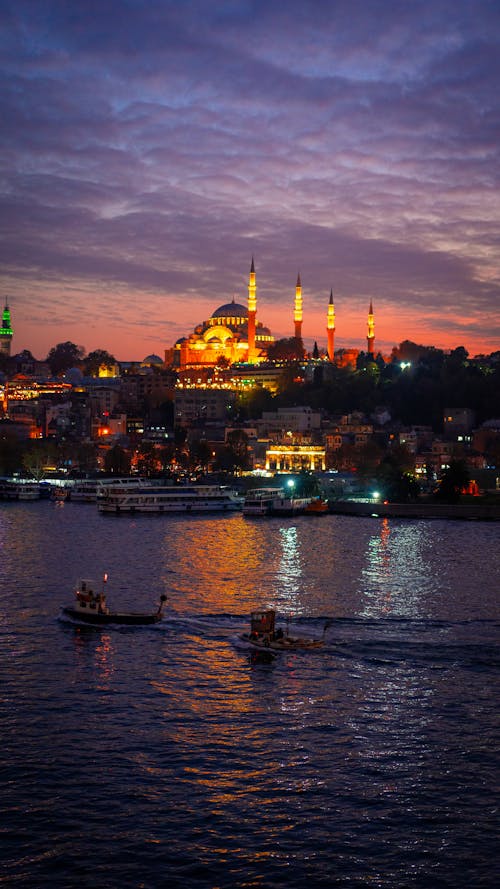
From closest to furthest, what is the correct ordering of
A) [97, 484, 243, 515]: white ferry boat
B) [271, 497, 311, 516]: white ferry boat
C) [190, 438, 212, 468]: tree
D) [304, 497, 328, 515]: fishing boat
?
1. [97, 484, 243, 515]: white ferry boat
2. [271, 497, 311, 516]: white ferry boat
3. [304, 497, 328, 515]: fishing boat
4. [190, 438, 212, 468]: tree

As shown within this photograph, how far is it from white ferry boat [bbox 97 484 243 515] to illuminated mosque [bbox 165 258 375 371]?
206 feet

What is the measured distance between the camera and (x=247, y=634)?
20.9 m

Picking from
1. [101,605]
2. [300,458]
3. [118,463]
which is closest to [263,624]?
[101,605]

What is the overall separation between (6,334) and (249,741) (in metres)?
158

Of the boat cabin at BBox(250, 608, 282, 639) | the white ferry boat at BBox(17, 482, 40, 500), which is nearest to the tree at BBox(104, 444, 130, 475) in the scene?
the white ferry boat at BBox(17, 482, 40, 500)

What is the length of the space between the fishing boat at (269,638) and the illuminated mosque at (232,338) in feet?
328

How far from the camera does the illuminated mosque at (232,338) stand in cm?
12188

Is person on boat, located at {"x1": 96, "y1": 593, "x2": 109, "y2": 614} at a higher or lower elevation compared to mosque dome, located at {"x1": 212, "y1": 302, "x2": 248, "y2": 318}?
lower

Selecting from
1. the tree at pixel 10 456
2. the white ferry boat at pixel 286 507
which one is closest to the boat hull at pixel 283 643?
the white ferry boat at pixel 286 507

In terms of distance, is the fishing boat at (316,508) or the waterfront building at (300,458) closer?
the fishing boat at (316,508)

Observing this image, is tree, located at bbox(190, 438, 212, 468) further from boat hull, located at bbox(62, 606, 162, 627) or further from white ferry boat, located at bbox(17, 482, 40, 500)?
boat hull, located at bbox(62, 606, 162, 627)

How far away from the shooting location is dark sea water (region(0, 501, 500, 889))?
454 inches

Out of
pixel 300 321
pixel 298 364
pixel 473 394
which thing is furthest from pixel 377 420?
pixel 300 321

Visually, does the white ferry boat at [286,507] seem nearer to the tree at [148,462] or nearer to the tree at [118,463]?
the tree at [118,463]
